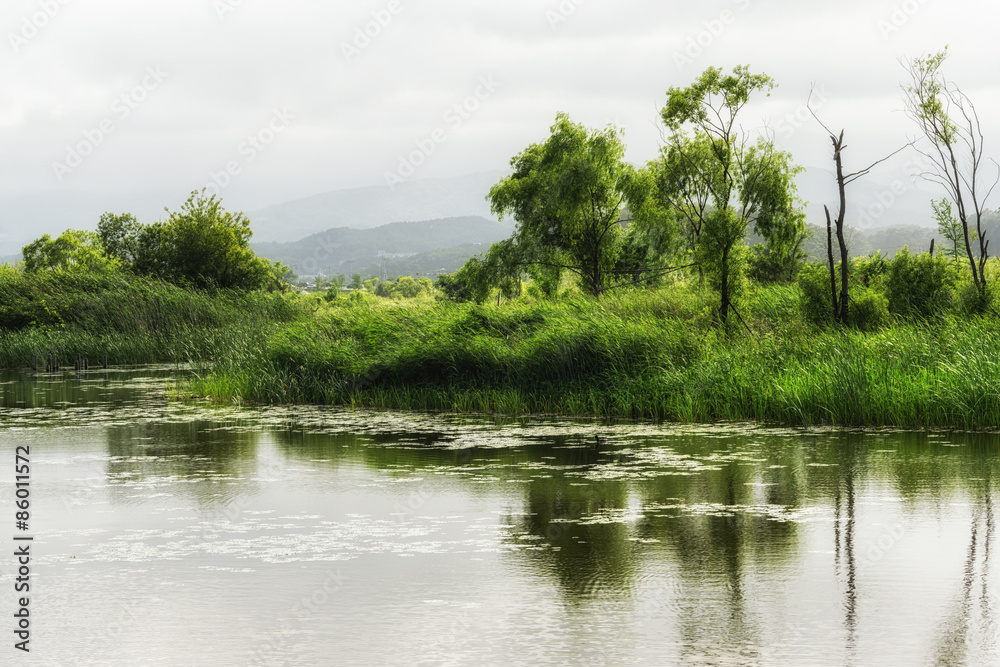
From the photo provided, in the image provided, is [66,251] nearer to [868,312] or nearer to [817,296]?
[817,296]

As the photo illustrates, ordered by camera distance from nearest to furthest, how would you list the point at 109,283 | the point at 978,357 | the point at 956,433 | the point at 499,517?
1. the point at 499,517
2. the point at 956,433
3. the point at 978,357
4. the point at 109,283

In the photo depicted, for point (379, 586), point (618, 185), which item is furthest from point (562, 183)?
point (379, 586)

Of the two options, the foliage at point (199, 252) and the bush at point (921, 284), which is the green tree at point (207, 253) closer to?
the foliage at point (199, 252)

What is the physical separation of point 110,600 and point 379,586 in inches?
63.0

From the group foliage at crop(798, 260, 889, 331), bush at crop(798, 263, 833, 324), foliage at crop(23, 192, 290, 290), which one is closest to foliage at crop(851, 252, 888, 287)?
foliage at crop(798, 260, 889, 331)

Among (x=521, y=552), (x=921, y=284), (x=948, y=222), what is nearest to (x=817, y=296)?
(x=921, y=284)

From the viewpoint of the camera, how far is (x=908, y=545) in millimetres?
6898

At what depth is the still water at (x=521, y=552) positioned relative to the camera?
16.7ft

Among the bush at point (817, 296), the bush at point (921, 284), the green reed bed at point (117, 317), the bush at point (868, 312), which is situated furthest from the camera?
the green reed bed at point (117, 317)

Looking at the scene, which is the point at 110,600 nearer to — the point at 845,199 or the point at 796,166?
the point at 845,199

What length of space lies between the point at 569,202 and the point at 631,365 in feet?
43.0

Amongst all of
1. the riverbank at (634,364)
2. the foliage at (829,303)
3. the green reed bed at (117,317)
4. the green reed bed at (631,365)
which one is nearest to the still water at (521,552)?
the green reed bed at (631,365)

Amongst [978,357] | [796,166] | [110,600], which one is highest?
[796,166]

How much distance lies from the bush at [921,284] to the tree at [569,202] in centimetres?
964
